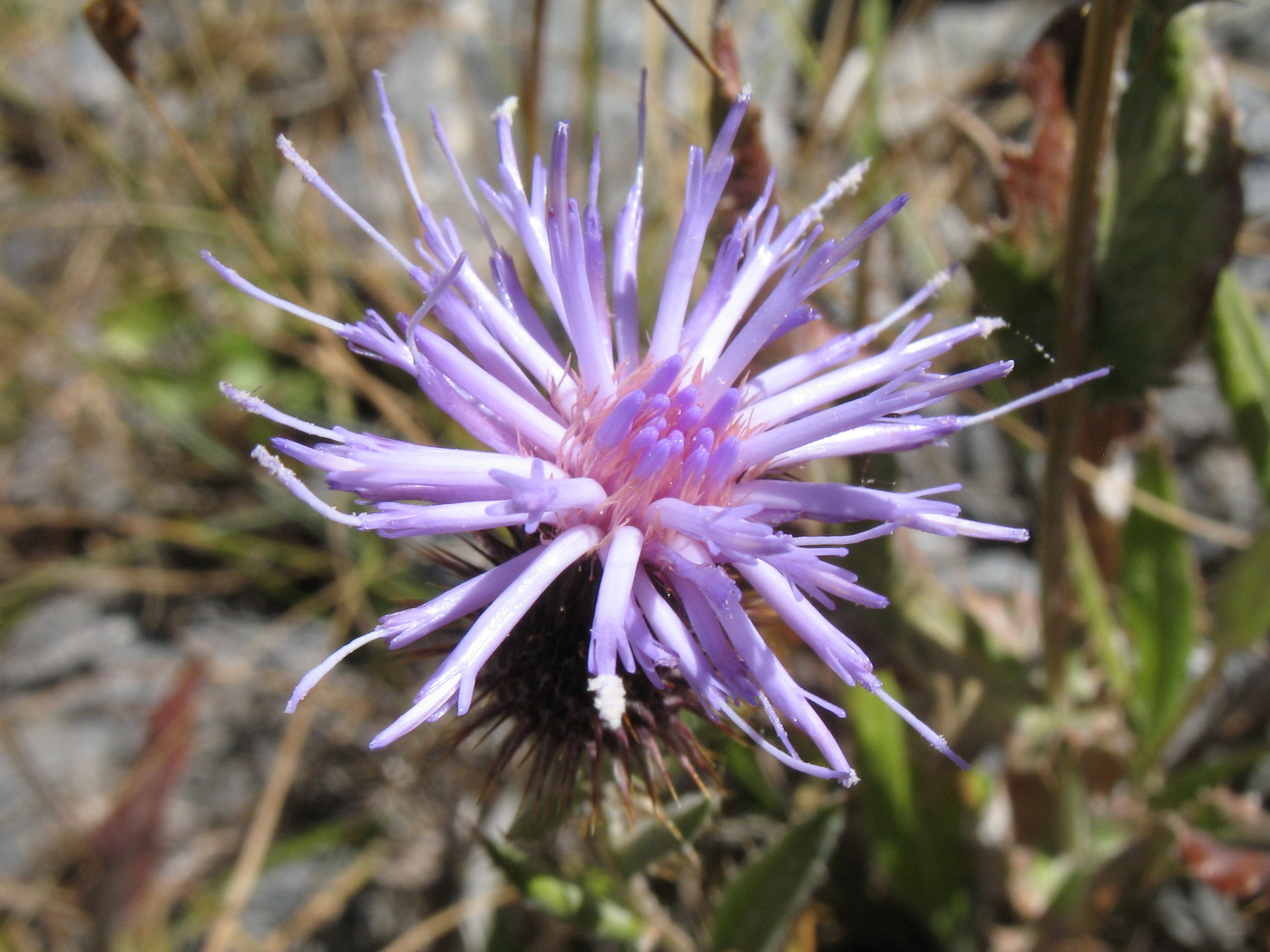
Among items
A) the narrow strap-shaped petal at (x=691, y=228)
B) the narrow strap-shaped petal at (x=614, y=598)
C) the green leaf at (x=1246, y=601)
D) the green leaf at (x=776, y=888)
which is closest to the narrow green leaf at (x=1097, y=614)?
the green leaf at (x=1246, y=601)

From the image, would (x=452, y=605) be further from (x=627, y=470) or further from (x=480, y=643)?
(x=627, y=470)

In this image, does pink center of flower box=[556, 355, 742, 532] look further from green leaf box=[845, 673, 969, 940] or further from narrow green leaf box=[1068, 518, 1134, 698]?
narrow green leaf box=[1068, 518, 1134, 698]

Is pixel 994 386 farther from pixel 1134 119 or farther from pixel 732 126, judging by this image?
pixel 732 126

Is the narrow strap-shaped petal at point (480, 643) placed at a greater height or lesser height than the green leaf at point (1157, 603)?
lesser

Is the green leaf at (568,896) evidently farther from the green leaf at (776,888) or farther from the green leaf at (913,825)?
the green leaf at (913,825)

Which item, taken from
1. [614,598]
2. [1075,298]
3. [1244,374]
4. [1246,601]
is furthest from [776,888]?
[1244,374]

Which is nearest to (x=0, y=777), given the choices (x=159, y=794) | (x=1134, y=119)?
(x=159, y=794)
